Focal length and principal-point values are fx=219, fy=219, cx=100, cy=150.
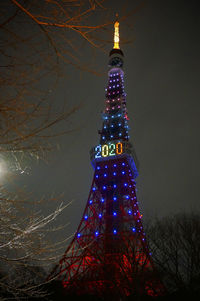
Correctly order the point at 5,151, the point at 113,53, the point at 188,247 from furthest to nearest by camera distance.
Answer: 1. the point at 113,53
2. the point at 188,247
3. the point at 5,151

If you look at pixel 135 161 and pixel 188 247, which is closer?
pixel 188 247

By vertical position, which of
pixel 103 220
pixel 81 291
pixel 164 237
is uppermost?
pixel 103 220

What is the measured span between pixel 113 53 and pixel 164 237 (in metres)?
30.7

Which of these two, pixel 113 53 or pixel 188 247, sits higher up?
pixel 113 53

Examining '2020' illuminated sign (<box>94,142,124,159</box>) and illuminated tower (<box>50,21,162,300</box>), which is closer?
illuminated tower (<box>50,21,162,300</box>)

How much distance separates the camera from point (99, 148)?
25109 millimetres

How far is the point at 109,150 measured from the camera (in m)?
24.5

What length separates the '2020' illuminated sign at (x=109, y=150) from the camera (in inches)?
944

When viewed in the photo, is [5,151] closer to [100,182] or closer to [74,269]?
[74,269]

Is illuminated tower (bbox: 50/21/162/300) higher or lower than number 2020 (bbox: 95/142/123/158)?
lower

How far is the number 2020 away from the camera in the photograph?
2402 centimetres

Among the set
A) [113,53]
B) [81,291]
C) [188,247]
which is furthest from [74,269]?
[113,53]

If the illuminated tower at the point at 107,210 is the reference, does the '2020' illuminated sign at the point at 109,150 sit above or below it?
above

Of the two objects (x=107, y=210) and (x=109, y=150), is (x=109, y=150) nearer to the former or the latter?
(x=109, y=150)
